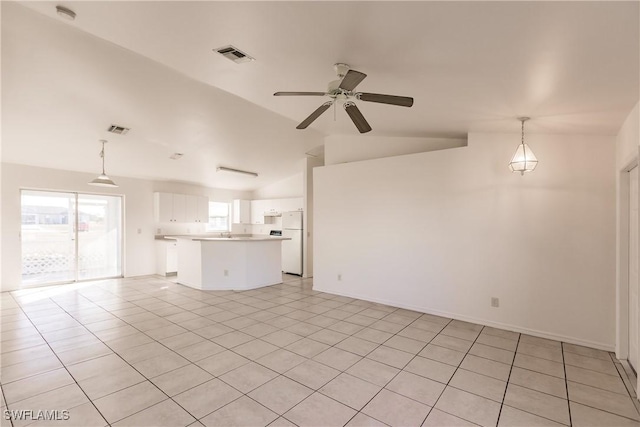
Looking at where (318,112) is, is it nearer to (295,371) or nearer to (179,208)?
(295,371)

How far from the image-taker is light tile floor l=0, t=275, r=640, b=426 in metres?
2.12

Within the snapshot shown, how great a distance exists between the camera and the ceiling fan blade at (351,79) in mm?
2014

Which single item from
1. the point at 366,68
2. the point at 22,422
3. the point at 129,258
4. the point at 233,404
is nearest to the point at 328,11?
the point at 366,68

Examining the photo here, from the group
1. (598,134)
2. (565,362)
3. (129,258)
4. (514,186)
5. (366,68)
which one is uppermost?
(366,68)

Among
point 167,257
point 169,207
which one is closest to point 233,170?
point 169,207

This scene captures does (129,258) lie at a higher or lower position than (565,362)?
higher

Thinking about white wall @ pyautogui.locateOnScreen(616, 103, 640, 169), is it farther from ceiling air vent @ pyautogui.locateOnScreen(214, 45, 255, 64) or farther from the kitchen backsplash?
the kitchen backsplash

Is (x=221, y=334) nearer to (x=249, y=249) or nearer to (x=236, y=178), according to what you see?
(x=249, y=249)

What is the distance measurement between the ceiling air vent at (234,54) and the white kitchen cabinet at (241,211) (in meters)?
6.55

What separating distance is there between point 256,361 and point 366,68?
303 centimetres

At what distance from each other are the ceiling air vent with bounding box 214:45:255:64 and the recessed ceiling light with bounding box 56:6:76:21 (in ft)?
3.31

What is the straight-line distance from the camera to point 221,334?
11.7 ft

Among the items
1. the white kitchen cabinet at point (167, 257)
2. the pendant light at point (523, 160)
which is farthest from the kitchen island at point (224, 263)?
the pendant light at point (523, 160)

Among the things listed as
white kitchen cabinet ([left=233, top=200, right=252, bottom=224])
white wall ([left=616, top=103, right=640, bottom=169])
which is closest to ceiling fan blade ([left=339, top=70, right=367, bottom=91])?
white wall ([left=616, top=103, right=640, bottom=169])
